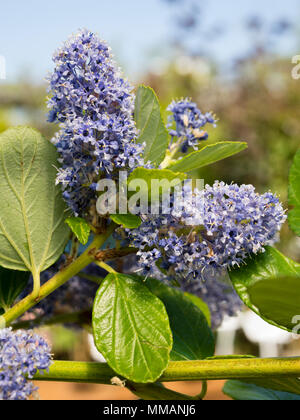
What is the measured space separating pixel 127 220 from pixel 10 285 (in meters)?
0.14

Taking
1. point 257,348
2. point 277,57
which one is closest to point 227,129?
point 277,57

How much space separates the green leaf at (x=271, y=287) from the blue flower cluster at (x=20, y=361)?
15cm

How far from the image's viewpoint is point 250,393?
49 centimetres

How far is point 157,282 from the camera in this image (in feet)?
1.52

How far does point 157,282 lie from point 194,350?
7 cm

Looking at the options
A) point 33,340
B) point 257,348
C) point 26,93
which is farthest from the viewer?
point 26,93

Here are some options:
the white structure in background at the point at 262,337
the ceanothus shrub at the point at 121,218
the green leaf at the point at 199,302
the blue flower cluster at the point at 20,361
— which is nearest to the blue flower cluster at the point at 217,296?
the green leaf at the point at 199,302

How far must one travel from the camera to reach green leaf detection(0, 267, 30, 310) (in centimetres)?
42

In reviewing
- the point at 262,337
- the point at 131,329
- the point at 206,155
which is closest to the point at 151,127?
the point at 206,155

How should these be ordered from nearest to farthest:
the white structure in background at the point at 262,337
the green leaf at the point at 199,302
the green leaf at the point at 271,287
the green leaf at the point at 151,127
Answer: the green leaf at the point at 271,287
the green leaf at the point at 151,127
the green leaf at the point at 199,302
the white structure in background at the point at 262,337

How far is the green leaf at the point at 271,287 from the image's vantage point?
0.99 ft

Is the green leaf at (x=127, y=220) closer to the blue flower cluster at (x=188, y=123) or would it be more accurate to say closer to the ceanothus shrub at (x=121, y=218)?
the ceanothus shrub at (x=121, y=218)

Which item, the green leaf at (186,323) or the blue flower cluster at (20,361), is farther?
the green leaf at (186,323)
